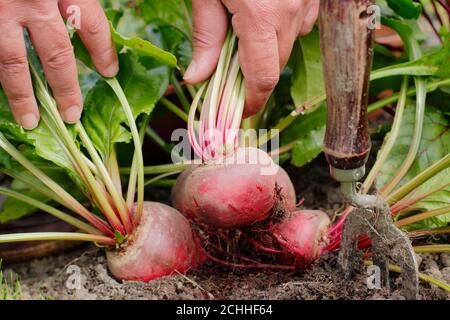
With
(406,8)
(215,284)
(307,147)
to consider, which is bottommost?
(215,284)

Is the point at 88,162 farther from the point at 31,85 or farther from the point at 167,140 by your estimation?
the point at 167,140

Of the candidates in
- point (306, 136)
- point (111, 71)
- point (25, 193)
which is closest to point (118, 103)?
point (111, 71)

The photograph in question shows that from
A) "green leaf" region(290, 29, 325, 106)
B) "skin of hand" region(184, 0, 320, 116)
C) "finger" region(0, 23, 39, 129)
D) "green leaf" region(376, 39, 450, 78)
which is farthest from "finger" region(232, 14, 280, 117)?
"finger" region(0, 23, 39, 129)

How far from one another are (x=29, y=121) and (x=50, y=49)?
6.7 inches

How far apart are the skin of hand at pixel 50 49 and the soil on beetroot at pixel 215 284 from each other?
0.34 m

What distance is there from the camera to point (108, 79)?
142cm

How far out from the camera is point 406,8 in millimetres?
1558

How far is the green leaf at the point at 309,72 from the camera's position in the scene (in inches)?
62.3

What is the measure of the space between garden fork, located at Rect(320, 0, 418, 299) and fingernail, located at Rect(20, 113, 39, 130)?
0.59m

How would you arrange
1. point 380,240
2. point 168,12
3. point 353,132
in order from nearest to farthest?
point 353,132
point 380,240
point 168,12

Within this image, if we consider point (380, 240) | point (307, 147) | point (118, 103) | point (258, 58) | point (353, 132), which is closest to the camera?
point (353, 132)

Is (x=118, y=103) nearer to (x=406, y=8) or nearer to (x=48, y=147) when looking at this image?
(x=48, y=147)

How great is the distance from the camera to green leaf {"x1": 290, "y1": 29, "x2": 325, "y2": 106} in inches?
62.3
